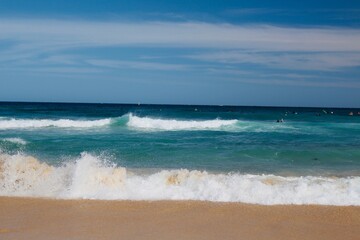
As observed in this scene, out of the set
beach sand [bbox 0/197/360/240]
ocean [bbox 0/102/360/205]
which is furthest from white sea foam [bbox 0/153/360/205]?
beach sand [bbox 0/197/360/240]

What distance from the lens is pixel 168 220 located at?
6055mm

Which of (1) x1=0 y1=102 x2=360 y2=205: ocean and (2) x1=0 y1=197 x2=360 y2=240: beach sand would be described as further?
(1) x1=0 y1=102 x2=360 y2=205: ocean

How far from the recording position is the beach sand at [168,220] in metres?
5.48

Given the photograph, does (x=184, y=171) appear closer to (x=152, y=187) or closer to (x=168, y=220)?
(x=152, y=187)

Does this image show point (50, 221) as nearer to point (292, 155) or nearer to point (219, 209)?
point (219, 209)

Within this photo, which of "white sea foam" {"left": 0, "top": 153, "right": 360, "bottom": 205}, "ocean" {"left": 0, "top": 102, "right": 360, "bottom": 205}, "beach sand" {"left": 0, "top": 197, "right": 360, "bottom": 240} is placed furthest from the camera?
"ocean" {"left": 0, "top": 102, "right": 360, "bottom": 205}

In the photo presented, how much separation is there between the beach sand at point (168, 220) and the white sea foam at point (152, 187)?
1.36ft

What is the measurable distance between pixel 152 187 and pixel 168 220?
201 cm

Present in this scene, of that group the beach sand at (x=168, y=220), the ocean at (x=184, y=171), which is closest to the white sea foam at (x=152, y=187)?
the ocean at (x=184, y=171)

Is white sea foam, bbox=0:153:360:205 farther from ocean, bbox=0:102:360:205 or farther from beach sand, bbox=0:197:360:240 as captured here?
beach sand, bbox=0:197:360:240

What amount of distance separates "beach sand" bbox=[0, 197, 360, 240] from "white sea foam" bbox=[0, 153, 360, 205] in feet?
1.36

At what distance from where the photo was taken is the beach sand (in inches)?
216

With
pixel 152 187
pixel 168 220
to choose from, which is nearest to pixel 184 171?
pixel 152 187

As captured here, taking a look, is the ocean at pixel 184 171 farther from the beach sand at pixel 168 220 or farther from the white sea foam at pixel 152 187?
the beach sand at pixel 168 220
